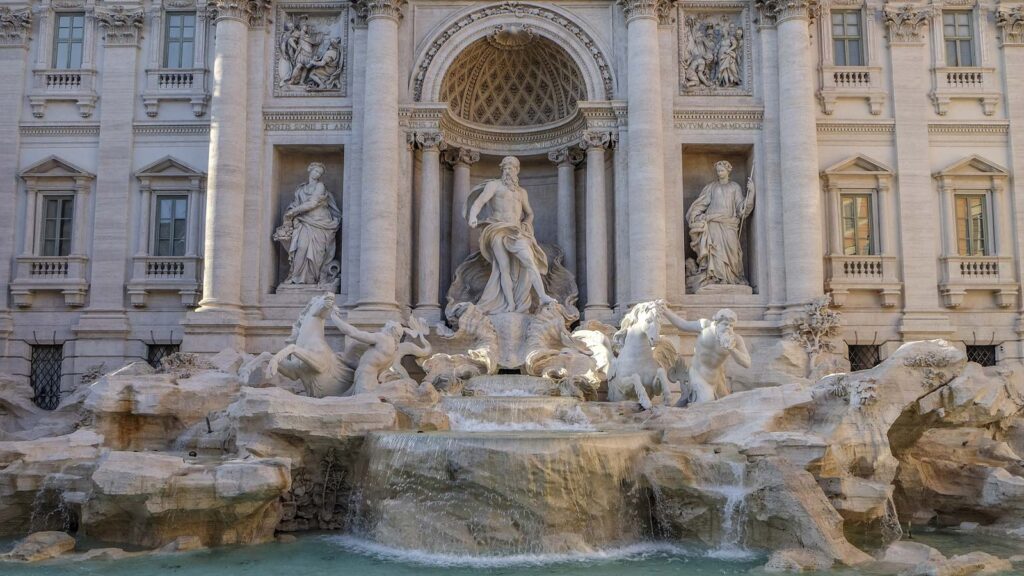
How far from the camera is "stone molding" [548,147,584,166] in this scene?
2202 centimetres

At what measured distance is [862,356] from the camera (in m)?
21.2

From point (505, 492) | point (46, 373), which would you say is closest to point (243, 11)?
point (46, 373)

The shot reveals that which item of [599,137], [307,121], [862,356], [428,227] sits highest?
[307,121]

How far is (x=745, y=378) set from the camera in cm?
1881

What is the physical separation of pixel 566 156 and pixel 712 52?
424 centimetres

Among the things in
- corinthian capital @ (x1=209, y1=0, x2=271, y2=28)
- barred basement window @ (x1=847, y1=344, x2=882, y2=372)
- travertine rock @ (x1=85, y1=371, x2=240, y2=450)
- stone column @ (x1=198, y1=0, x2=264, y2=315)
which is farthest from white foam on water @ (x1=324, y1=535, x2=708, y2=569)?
corinthian capital @ (x1=209, y1=0, x2=271, y2=28)

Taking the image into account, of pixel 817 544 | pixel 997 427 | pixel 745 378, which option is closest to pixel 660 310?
pixel 745 378

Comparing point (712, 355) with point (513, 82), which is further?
point (513, 82)

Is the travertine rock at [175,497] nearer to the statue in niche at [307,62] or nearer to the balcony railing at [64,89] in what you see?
the statue in niche at [307,62]

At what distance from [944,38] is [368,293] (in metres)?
15.4

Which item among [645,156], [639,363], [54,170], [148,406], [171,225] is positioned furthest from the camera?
[54,170]

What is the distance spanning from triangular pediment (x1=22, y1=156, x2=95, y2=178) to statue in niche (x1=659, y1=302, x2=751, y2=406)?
49.0ft

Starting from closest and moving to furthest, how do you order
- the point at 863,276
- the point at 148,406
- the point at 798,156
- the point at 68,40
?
the point at 148,406 → the point at 798,156 → the point at 863,276 → the point at 68,40

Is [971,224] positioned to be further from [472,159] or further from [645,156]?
[472,159]
